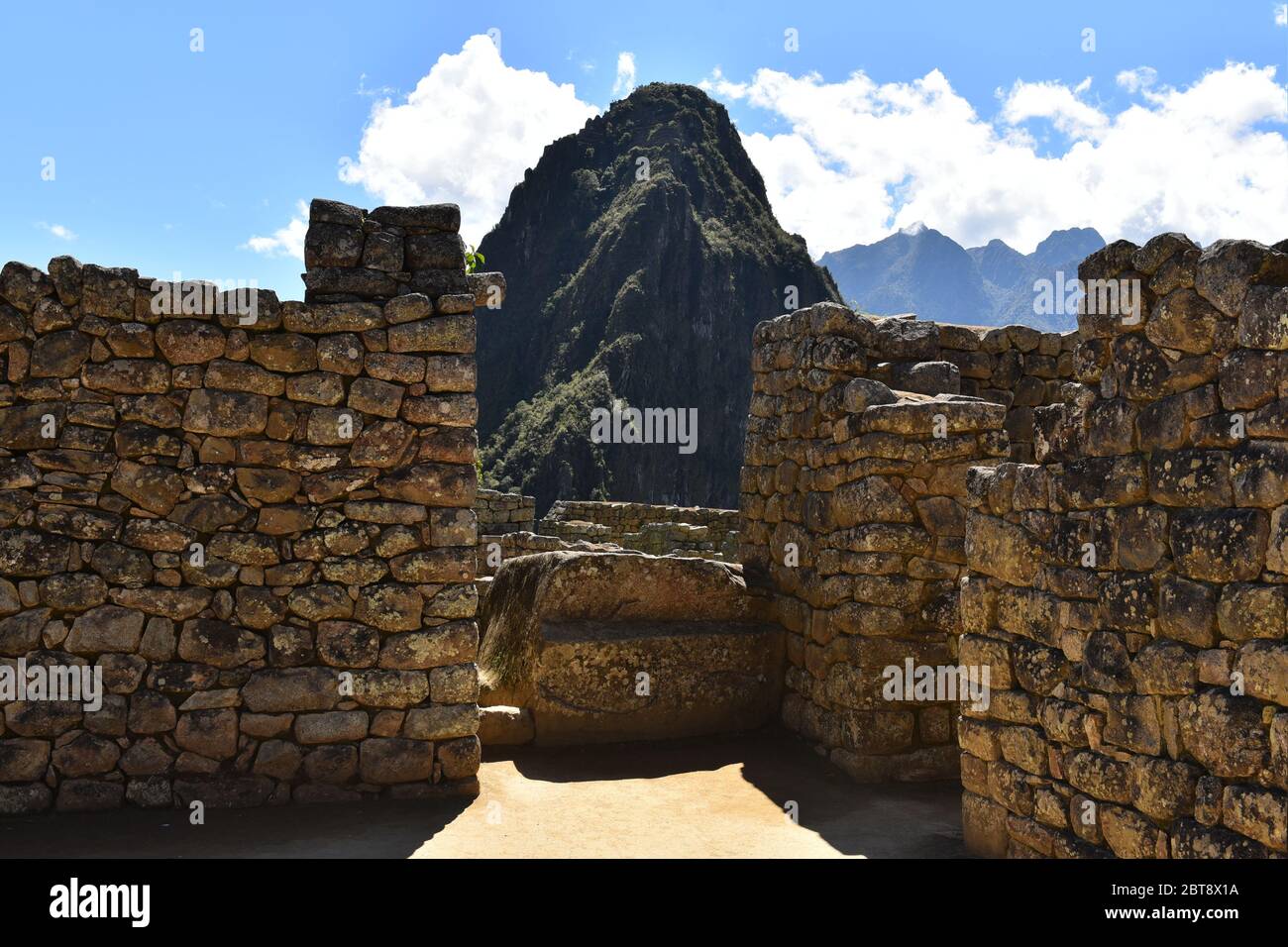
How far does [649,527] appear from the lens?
667 inches

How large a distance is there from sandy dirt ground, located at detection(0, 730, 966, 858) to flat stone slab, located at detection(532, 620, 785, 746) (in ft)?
1.06

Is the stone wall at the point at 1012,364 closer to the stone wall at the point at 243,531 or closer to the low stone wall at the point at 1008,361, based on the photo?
the low stone wall at the point at 1008,361

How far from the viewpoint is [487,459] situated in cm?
7481

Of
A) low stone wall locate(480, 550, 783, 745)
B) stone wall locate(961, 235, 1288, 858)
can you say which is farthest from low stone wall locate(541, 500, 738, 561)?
stone wall locate(961, 235, 1288, 858)

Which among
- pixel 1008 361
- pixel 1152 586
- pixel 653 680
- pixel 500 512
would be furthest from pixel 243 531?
pixel 500 512

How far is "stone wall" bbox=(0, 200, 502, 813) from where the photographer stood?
5824 millimetres

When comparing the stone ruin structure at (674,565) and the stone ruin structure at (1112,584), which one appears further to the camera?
the stone ruin structure at (674,565)

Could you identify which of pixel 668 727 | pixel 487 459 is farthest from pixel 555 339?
pixel 668 727

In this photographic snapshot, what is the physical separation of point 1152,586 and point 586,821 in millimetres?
3533

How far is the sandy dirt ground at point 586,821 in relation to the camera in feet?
17.7

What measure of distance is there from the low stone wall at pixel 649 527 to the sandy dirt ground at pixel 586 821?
25.4 feet

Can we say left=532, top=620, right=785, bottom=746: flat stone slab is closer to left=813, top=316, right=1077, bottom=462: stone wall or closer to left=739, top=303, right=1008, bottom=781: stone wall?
left=739, top=303, right=1008, bottom=781: stone wall

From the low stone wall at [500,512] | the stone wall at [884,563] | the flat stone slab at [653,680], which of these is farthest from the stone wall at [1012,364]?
the low stone wall at [500,512]

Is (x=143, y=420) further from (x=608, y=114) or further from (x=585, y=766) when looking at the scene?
(x=608, y=114)
